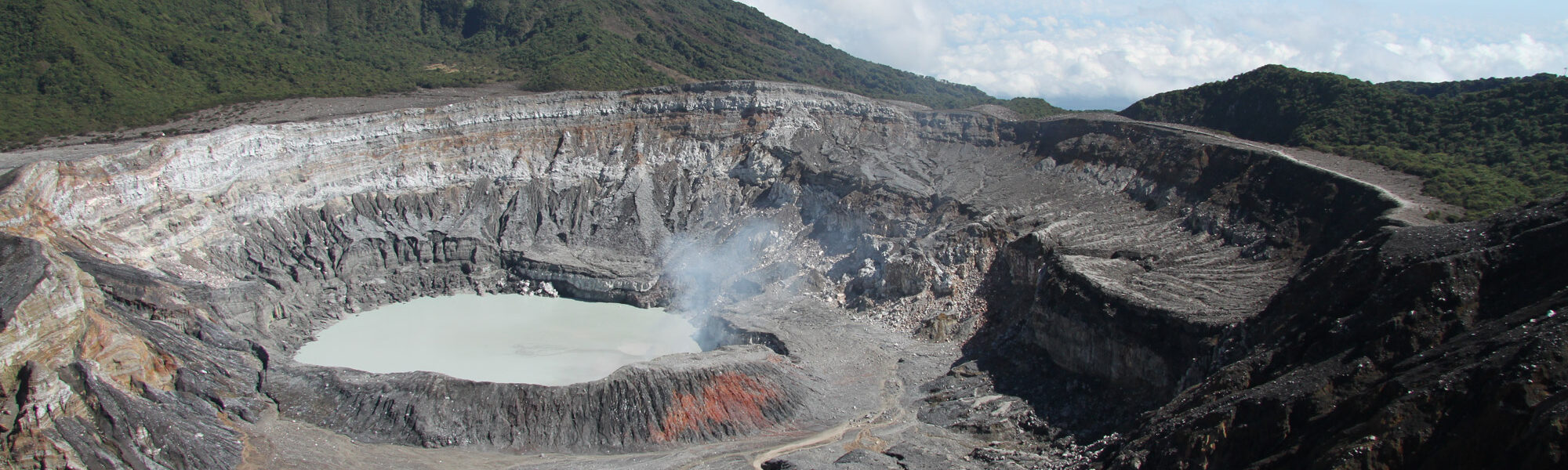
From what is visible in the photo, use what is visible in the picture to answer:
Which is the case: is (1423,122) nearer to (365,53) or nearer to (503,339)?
(503,339)

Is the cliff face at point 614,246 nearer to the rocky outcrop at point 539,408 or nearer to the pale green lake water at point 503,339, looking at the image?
the rocky outcrop at point 539,408

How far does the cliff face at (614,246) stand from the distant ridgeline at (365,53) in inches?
377

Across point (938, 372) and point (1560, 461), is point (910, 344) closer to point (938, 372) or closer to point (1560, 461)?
point (938, 372)

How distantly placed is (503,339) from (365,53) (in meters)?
40.2

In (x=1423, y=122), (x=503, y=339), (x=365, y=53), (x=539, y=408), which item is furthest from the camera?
(x=365, y=53)

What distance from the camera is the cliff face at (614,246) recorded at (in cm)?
2519

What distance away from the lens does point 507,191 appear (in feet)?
151

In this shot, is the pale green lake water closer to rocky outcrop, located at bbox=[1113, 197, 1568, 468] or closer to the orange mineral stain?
the orange mineral stain

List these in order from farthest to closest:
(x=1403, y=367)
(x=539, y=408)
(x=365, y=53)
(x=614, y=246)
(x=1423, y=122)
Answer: (x=365, y=53), (x=614, y=246), (x=1423, y=122), (x=539, y=408), (x=1403, y=367)

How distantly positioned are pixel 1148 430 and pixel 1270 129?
30135 mm

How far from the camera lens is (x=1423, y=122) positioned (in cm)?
3816

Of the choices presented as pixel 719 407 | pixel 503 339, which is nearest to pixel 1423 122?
pixel 719 407

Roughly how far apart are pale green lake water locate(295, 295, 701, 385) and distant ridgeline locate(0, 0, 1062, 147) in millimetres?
18272

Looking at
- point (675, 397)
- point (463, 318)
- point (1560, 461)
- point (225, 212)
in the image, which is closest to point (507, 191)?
point (463, 318)
